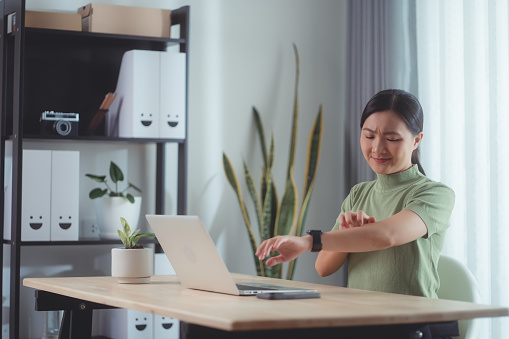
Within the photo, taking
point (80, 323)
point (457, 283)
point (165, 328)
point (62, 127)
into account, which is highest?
point (62, 127)

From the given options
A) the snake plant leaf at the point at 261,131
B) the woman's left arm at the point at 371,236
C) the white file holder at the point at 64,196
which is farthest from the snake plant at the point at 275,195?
the woman's left arm at the point at 371,236

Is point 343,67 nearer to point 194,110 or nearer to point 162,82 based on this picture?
point 194,110

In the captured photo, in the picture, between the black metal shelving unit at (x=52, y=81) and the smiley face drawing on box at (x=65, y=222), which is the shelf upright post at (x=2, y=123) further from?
the smiley face drawing on box at (x=65, y=222)

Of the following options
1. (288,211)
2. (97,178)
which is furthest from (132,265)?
(288,211)

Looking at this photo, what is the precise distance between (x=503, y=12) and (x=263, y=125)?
51.9 inches

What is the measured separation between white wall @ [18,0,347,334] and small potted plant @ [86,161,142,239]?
273mm

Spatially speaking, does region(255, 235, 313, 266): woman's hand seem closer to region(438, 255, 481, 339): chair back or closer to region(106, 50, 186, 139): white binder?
region(438, 255, 481, 339): chair back

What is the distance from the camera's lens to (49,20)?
313 cm

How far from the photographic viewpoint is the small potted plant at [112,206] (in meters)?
3.16

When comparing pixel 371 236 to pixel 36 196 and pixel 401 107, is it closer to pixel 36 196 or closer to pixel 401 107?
pixel 401 107

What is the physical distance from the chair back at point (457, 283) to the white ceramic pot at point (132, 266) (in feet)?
2.83

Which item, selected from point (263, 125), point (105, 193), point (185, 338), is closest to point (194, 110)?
point (263, 125)

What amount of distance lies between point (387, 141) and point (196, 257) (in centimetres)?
61

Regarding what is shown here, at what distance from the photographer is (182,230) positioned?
5.82ft
